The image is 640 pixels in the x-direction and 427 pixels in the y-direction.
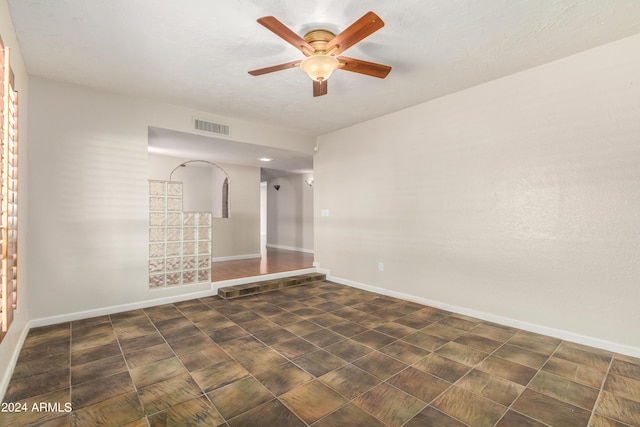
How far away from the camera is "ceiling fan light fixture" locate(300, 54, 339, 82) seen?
7.20 ft

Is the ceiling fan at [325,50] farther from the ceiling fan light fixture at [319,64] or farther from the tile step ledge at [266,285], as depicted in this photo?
the tile step ledge at [266,285]

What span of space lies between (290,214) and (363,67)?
6.68m

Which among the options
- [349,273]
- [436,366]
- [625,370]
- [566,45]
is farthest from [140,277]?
[566,45]

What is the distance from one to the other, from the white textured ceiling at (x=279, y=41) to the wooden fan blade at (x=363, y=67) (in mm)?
251

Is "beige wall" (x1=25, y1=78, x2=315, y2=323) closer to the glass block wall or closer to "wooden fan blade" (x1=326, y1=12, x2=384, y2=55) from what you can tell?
the glass block wall

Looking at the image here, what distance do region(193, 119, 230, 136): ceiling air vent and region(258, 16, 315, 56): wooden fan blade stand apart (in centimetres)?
245

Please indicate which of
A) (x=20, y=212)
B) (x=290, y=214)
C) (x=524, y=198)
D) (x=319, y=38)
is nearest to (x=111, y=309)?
(x=20, y=212)

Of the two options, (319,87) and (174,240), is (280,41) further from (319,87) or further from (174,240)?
(174,240)

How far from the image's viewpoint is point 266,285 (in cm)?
446

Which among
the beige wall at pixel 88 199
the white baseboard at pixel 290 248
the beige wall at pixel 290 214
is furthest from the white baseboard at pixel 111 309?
the beige wall at pixel 290 214

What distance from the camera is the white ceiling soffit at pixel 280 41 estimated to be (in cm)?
A: 204

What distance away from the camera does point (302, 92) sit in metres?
3.41

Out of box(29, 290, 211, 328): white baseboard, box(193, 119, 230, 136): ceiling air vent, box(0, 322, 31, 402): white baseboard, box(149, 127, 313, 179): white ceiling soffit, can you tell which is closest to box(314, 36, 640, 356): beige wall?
box(149, 127, 313, 179): white ceiling soffit

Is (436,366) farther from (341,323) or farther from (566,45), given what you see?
(566,45)
